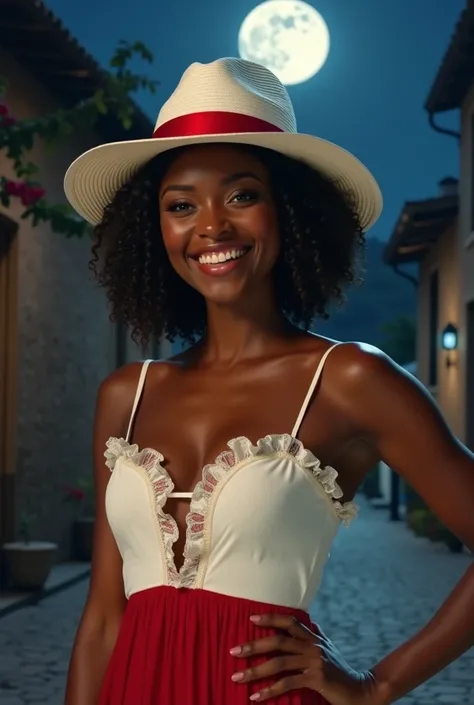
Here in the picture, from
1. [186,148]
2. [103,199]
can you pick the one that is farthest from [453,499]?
[103,199]

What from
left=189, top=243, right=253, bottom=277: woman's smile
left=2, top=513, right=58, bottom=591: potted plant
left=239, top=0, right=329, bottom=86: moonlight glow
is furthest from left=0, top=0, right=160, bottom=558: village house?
left=239, top=0, right=329, bottom=86: moonlight glow

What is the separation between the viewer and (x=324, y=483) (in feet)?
6.81

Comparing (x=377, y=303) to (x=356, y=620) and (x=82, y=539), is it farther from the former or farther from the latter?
(x=356, y=620)

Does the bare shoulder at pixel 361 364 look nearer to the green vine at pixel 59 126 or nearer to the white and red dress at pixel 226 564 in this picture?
the white and red dress at pixel 226 564

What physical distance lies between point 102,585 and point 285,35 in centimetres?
2196

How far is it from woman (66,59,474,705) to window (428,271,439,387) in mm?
17719

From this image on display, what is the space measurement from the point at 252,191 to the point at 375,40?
5398 inches

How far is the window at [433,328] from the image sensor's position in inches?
786

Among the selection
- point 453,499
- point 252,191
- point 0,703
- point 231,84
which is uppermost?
point 231,84

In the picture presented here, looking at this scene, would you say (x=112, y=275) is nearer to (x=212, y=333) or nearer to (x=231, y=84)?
(x=212, y=333)

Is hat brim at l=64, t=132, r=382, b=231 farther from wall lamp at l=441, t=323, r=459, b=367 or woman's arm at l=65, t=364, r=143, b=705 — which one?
wall lamp at l=441, t=323, r=459, b=367

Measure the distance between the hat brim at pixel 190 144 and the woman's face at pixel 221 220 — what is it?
41 mm

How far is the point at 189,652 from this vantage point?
2068 mm

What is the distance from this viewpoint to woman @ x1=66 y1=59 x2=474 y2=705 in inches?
81.1
